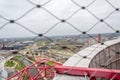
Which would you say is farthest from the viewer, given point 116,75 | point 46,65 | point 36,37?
point 46,65

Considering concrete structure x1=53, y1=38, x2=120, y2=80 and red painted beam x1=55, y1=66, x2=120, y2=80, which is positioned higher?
concrete structure x1=53, y1=38, x2=120, y2=80

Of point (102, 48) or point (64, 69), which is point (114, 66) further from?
point (64, 69)

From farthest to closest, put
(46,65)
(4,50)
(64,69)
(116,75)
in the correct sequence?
1. (46,65)
2. (64,69)
3. (116,75)
4. (4,50)

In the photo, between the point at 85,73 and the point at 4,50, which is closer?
the point at 4,50

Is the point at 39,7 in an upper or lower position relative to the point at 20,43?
upper

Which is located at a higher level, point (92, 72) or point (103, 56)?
point (103, 56)

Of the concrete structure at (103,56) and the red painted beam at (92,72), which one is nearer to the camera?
the red painted beam at (92,72)

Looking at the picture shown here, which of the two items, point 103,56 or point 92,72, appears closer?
point 92,72

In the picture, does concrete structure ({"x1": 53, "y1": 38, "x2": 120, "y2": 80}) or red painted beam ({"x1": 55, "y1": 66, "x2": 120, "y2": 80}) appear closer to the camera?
red painted beam ({"x1": 55, "y1": 66, "x2": 120, "y2": 80})

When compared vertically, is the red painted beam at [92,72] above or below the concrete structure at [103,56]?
below

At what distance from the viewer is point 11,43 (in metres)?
1.11

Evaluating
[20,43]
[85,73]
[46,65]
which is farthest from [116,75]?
[46,65]

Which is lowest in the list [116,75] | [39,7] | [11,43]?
[116,75]

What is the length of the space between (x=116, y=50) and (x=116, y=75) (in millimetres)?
2697
